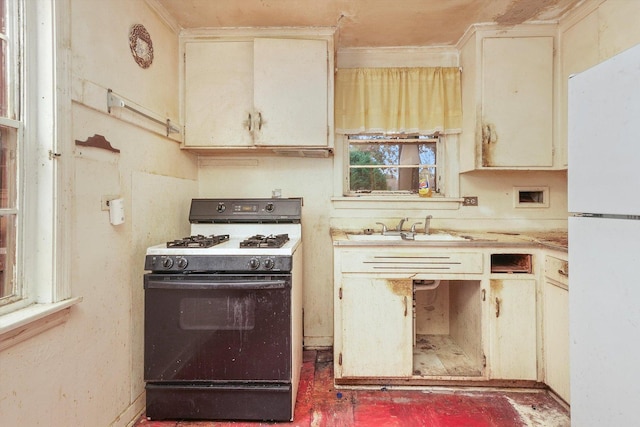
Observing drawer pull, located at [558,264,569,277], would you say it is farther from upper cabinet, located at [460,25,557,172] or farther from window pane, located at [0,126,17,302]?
window pane, located at [0,126,17,302]

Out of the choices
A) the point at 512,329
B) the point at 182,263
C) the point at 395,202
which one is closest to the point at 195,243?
the point at 182,263

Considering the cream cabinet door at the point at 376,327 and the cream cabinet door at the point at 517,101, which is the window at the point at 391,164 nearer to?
the cream cabinet door at the point at 517,101

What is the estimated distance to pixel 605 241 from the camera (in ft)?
3.42

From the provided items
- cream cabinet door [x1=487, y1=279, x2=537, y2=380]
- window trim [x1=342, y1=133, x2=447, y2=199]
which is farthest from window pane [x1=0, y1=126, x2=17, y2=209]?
cream cabinet door [x1=487, y1=279, x2=537, y2=380]

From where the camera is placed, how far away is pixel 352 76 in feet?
8.18

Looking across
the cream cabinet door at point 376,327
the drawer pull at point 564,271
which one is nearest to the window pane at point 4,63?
the cream cabinet door at point 376,327

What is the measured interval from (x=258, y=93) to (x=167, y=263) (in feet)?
4.24

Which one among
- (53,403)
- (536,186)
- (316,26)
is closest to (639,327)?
(536,186)

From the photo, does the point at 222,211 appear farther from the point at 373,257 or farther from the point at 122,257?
the point at 373,257

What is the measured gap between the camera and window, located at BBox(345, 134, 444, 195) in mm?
2629

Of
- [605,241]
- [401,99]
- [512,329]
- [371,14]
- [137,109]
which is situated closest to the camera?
[605,241]

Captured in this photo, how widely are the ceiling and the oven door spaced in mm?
1685

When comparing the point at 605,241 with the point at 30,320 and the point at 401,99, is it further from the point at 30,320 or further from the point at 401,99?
the point at 30,320

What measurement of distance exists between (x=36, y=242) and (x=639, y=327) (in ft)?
6.76
